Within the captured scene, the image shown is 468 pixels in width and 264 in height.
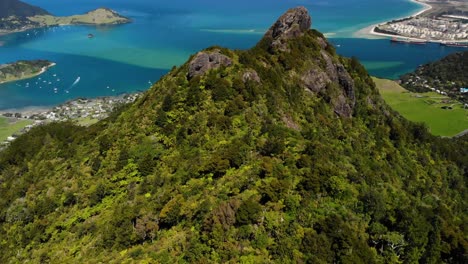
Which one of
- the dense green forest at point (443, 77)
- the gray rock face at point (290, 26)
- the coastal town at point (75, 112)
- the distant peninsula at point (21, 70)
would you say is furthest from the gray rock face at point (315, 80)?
Result: the distant peninsula at point (21, 70)

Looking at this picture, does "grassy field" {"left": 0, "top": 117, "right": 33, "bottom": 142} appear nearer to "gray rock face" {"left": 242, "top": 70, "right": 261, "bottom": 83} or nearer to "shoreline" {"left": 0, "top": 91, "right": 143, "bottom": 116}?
"shoreline" {"left": 0, "top": 91, "right": 143, "bottom": 116}

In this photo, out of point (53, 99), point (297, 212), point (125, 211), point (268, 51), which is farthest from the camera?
point (53, 99)

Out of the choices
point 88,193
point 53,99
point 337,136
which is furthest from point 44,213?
point 53,99

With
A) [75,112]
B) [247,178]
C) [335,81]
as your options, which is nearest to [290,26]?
[335,81]

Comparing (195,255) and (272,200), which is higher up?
(272,200)

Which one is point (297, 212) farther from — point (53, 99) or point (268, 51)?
point (53, 99)

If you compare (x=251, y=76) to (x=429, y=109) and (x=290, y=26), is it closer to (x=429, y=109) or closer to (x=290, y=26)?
(x=290, y=26)

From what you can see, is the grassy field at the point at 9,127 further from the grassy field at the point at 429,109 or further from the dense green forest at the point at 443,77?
the dense green forest at the point at 443,77
